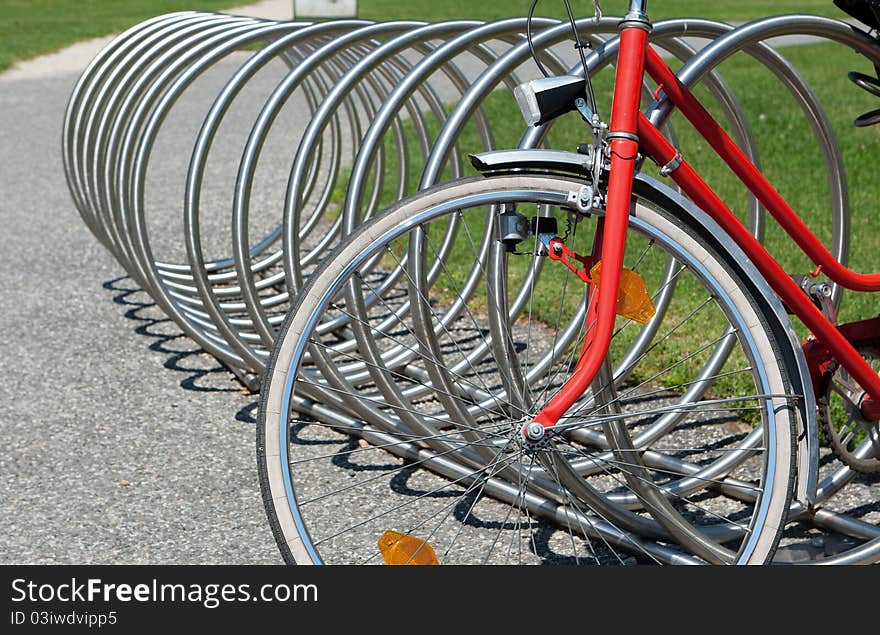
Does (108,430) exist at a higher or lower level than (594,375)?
lower

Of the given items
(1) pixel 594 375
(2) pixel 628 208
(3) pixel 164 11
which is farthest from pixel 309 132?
(3) pixel 164 11

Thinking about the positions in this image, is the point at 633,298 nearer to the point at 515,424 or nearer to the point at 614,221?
the point at 614,221

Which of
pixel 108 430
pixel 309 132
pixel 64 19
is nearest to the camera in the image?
pixel 309 132

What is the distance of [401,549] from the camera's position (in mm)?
2742

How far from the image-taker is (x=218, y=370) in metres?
5.21

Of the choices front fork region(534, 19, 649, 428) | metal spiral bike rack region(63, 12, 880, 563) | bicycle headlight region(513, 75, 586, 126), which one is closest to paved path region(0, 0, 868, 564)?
metal spiral bike rack region(63, 12, 880, 563)

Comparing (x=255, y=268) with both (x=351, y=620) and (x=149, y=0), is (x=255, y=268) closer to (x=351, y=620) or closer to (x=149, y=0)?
(x=351, y=620)

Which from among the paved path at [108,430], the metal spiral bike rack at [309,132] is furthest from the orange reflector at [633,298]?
the paved path at [108,430]

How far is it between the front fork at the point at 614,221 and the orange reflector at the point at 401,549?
0.48 m

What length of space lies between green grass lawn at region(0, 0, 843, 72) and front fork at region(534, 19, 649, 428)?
656 inches

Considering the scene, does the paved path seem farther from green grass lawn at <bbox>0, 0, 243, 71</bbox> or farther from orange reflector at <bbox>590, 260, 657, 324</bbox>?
green grass lawn at <bbox>0, 0, 243, 71</bbox>

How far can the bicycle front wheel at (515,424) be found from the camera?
101 inches

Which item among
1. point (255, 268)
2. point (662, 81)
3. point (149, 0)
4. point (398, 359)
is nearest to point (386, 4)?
point (149, 0)

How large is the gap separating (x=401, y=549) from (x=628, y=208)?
96cm
